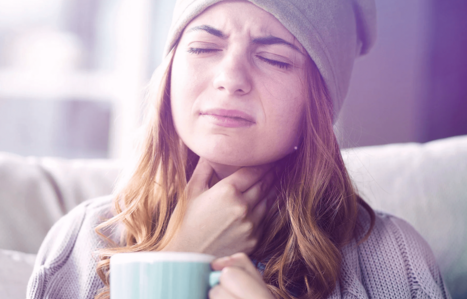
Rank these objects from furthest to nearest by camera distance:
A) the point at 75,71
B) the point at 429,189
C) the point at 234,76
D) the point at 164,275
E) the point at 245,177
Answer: the point at 75,71 < the point at 429,189 < the point at 245,177 < the point at 234,76 < the point at 164,275

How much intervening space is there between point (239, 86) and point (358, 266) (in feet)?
1.10

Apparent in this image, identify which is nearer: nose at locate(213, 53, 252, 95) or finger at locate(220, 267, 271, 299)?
finger at locate(220, 267, 271, 299)

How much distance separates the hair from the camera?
24.9 inches

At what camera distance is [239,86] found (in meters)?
0.60

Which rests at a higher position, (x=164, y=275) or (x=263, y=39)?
(x=263, y=39)

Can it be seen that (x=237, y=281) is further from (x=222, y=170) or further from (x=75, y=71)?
(x=75, y=71)

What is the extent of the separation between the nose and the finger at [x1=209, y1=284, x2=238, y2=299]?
29 centimetres

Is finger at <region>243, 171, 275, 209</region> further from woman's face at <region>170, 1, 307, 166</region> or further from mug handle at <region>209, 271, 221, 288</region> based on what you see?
mug handle at <region>209, 271, 221, 288</region>

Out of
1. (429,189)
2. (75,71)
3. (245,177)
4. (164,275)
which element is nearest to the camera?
(164,275)

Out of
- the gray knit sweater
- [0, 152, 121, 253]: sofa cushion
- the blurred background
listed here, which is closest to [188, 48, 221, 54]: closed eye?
the gray knit sweater

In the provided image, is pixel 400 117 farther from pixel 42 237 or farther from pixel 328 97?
pixel 42 237

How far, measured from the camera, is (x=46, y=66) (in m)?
2.03

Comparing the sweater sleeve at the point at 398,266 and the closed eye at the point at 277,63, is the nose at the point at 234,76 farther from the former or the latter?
the sweater sleeve at the point at 398,266

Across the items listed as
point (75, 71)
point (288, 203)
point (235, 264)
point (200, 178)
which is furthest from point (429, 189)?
point (75, 71)
